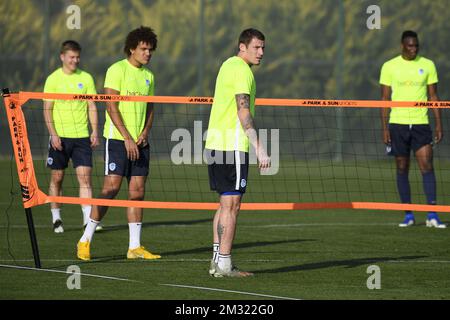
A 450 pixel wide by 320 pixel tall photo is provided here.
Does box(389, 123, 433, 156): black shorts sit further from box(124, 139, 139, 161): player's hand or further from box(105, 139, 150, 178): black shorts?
box(124, 139, 139, 161): player's hand

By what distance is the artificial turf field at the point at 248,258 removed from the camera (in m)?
10.8

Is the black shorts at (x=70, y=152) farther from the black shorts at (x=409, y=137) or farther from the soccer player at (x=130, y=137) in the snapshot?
the black shorts at (x=409, y=137)

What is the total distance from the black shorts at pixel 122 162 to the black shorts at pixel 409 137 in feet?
17.3

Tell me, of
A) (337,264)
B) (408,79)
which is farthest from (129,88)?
(408,79)

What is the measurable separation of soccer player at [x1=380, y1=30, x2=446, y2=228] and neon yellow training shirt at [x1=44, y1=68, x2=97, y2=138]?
430cm

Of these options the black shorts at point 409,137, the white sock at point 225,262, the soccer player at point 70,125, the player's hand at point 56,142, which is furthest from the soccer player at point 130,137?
the black shorts at point 409,137

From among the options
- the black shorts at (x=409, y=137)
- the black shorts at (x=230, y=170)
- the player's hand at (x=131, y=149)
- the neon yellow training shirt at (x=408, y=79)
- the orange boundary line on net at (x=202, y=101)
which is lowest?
the black shorts at (x=230, y=170)

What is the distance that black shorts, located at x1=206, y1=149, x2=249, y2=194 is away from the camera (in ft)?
38.0

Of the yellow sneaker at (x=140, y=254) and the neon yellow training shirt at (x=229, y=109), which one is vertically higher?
the neon yellow training shirt at (x=229, y=109)

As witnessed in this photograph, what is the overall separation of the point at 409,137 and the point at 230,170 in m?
6.43

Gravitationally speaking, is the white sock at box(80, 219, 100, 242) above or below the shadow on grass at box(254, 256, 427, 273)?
above

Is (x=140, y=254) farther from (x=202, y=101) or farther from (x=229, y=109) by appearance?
(x=229, y=109)

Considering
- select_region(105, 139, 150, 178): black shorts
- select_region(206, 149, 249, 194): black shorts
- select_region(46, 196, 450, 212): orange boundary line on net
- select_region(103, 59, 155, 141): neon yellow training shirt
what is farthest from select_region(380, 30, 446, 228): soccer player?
select_region(206, 149, 249, 194): black shorts
